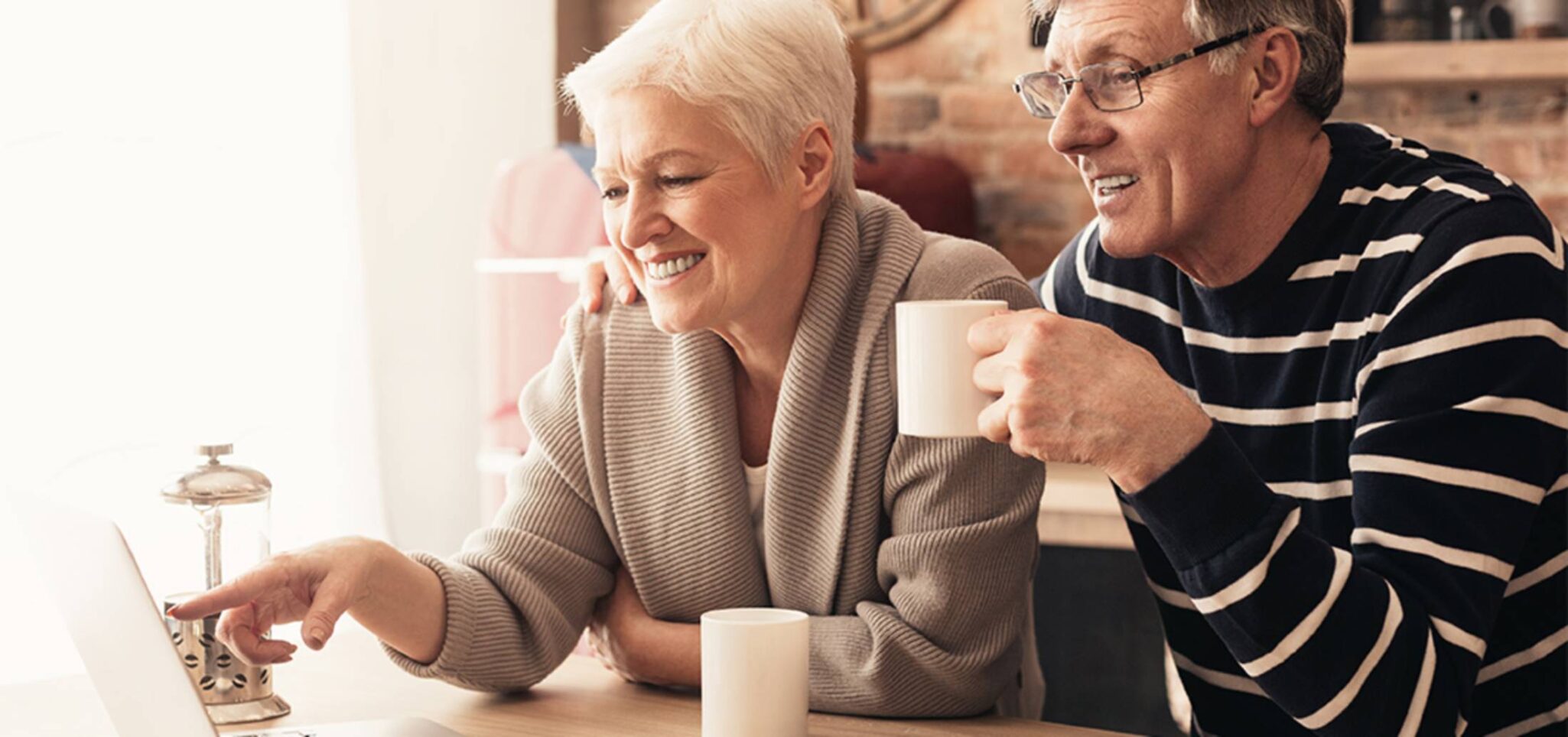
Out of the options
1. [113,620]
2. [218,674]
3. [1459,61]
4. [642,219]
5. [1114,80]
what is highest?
[1459,61]

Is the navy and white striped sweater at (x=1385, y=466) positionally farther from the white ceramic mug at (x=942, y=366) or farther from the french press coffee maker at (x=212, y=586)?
the french press coffee maker at (x=212, y=586)

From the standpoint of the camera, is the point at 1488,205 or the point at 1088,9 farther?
the point at 1088,9

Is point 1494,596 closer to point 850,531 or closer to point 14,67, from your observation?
point 850,531

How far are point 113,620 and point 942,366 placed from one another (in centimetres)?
59

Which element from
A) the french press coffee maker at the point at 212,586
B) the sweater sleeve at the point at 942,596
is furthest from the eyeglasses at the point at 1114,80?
the french press coffee maker at the point at 212,586

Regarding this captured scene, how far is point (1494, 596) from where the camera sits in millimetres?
1120

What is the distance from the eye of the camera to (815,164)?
4.88 ft

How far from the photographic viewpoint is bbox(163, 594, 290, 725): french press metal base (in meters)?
1.26

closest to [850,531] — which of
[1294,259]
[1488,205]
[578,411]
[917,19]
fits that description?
[578,411]

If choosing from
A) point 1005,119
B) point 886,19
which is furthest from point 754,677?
point 886,19

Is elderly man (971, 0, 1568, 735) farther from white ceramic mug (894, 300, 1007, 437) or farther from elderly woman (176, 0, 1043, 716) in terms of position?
elderly woman (176, 0, 1043, 716)

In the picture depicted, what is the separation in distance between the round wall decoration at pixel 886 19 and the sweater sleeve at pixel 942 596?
216 cm

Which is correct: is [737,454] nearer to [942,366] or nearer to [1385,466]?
[942,366]

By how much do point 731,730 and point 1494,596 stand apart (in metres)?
0.56
